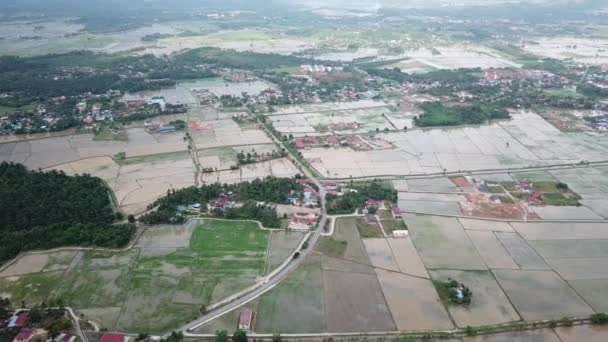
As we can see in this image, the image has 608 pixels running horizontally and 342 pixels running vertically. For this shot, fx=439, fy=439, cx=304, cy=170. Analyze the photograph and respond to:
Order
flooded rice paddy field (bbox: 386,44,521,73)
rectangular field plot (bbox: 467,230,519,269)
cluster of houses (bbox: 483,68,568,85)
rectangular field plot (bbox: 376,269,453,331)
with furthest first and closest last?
flooded rice paddy field (bbox: 386,44,521,73), cluster of houses (bbox: 483,68,568,85), rectangular field plot (bbox: 467,230,519,269), rectangular field plot (bbox: 376,269,453,331)

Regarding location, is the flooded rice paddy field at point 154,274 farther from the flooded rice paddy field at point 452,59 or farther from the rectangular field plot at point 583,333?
the flooded rice paddy field at point 452,59

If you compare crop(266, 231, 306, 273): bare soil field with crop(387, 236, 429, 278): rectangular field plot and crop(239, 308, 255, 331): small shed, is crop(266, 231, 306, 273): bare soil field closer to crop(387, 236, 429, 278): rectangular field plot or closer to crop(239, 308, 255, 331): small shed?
crop(239, 308, 255, 331): small shed

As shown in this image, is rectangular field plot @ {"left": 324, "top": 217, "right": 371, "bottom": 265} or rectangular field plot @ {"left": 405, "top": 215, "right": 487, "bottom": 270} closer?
rectangular field plot @ {"left": 405, "top": 215, "right": 487, "bottom": 270}

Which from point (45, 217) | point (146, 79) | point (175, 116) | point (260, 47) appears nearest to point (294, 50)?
point (260, 47)

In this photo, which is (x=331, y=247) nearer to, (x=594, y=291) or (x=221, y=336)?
(x=221, y=336)

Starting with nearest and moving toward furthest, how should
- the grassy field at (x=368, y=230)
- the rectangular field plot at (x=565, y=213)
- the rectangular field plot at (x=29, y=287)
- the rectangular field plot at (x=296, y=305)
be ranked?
the rectangular field plot at (x=296, y=305) < the rectangular field plot at (x=29, y=287) < the grassy field at (x=368, y=230) < the rectangular field plot at (x=565, y=213)

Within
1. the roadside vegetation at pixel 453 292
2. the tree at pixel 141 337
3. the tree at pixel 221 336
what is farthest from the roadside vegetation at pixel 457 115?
the tree at pixel 141 337

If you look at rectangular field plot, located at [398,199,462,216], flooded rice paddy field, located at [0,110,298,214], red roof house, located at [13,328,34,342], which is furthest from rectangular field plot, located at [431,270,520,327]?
red roof house, located at [13,328,34,342]
